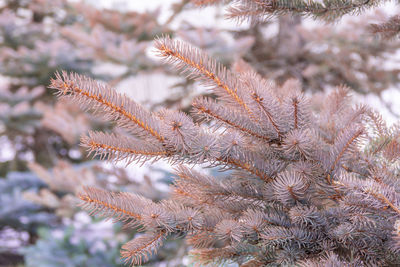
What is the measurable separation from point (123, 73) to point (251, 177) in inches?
129

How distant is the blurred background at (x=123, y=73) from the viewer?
111 inches

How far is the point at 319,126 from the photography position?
3.31ft

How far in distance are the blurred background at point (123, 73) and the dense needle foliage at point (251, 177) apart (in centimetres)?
125

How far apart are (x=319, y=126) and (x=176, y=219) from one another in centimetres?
51

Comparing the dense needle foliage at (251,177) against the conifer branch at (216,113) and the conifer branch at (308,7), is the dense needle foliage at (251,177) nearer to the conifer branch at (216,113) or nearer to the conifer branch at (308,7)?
the conifer branch at (216,113)

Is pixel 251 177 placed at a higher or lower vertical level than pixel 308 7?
lower

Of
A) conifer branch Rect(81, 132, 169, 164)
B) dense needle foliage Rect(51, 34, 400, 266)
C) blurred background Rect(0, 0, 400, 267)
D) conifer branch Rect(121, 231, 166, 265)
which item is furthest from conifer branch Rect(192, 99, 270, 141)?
blurred background Rect(0, 0, 400, 267)

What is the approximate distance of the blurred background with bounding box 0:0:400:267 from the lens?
2.81 m

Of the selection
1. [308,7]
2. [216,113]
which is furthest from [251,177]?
[308,7]

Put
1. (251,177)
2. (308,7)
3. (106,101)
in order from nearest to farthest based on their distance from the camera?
(106,101), (251,177), (308,7)

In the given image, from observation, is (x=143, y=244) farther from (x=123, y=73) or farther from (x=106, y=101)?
(x=123, y=73)

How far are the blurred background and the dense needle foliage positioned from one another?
125cm

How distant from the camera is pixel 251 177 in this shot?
0.81m

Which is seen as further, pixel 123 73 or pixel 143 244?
pixel 123 73
